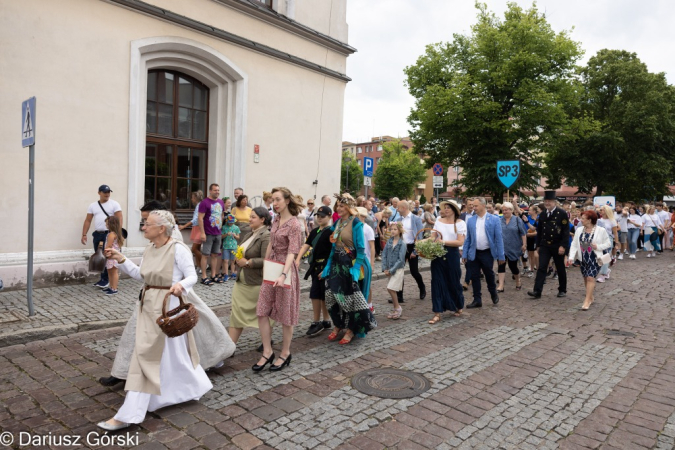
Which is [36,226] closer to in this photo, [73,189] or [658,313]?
[73,189]

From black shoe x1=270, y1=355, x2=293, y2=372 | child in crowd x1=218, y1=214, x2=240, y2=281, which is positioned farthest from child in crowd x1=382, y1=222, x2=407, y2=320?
child in crowd x1=218, y1=214, x2=240, y2=281

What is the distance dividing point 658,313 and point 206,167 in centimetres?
1035

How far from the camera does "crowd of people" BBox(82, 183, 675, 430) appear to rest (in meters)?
3.93

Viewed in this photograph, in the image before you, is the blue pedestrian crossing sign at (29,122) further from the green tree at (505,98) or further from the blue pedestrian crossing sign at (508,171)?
the green tree at (505,98)

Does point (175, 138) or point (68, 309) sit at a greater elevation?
point (175, 138)

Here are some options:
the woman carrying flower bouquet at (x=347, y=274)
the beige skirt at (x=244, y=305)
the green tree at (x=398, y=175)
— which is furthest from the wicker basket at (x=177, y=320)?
the green tree at (x=398, y=175)

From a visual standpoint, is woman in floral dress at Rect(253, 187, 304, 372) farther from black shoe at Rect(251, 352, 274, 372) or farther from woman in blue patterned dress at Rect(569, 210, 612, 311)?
woman in blue patterned dress at Rect(569, 210, 612, 311)

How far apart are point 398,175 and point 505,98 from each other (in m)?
45.6

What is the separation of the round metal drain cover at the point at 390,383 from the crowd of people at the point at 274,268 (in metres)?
0.90

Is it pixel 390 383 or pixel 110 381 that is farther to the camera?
pixel 390 383

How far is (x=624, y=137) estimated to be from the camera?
32969 mm

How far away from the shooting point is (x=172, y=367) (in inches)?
158

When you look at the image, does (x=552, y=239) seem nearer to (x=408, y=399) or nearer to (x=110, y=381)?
(x=408, y=399)

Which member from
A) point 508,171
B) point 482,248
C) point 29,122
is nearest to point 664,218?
point 508,171
